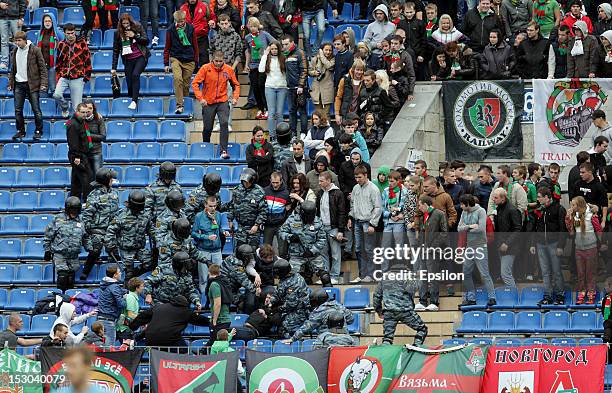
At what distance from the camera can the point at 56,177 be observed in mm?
26156

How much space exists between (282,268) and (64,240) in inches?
152

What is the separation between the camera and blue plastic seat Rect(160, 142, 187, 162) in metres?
26.2

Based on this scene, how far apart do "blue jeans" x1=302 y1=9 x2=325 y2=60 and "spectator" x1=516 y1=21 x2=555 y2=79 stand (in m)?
3.63

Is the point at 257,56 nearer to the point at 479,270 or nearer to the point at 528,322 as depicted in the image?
the point at 479,270

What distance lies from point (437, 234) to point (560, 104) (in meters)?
4.77

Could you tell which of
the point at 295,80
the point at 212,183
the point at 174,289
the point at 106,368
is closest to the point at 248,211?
the point at 212,183

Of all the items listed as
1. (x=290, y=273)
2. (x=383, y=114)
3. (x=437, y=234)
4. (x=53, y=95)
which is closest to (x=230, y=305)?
(x=290, y=273)

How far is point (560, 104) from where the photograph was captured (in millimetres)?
26516

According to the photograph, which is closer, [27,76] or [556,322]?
[556,322]

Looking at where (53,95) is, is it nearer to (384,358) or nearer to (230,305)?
(230,305)

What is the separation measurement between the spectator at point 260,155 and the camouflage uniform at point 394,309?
3841mm

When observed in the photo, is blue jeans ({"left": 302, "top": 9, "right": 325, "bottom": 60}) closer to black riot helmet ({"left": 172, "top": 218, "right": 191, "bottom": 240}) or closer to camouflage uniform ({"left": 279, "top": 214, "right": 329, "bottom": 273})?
camouflage uniform ({"left": 279, "top": 214, "right": 329, "bottom": 273})

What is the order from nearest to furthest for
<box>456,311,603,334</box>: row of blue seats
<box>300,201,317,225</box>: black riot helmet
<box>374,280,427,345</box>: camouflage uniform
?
<box>374,280,427,345</box>: camouflage uniform, <box>456,311,603,334</box>: row of blue seats, <box>300,201,317,225</box>: black riot helmet

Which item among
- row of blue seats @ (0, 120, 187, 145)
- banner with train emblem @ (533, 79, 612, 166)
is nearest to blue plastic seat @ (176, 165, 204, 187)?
row of blue seats @ (0, 120, 187, 145)
